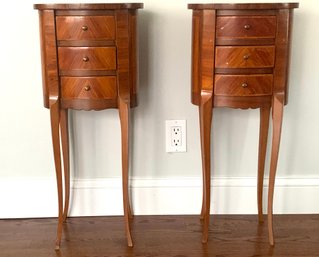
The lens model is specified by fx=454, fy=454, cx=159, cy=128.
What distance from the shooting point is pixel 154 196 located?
2.07 m

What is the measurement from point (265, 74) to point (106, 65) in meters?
0.57

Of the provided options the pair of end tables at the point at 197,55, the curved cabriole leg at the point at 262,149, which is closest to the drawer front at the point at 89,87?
the pair of end tables at the point at 197,55

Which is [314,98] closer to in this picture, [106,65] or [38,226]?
[106,65]

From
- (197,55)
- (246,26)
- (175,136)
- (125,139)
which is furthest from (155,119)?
(246,26)

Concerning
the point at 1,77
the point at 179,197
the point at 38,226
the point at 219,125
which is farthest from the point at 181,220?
the point at 1,77

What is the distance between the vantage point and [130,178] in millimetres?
2066

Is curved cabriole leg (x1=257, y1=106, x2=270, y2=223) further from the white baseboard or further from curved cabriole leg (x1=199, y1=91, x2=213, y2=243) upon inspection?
curved cabriole leg (x1=199, y1=91, x2=213, y2=243)

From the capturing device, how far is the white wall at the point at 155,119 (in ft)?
6.24

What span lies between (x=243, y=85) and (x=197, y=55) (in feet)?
0.70

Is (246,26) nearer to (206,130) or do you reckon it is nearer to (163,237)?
(206,130)

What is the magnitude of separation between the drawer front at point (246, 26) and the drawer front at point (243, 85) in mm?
144

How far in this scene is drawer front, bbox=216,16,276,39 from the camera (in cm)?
157

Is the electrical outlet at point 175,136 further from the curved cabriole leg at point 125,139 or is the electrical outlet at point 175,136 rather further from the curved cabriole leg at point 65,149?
the curved cabriole leg at point 65,149

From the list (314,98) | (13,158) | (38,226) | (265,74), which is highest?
(265,74)
